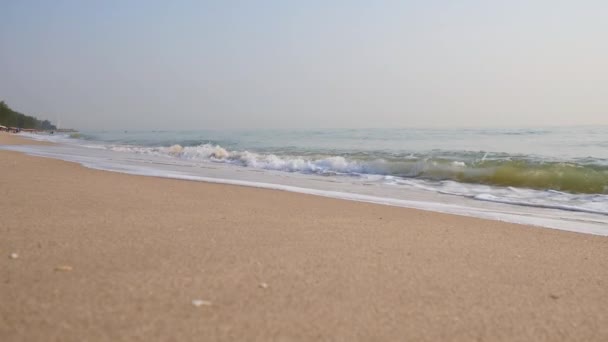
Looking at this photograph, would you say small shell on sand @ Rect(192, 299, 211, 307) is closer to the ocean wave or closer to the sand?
the sand

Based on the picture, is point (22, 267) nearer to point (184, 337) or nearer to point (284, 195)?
point (184, 337)

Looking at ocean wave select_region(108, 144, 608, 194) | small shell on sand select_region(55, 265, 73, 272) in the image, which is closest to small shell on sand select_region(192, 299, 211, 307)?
small shell on sand select_region(55, 265, 73, 272)

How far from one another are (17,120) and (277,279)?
78.2 metres

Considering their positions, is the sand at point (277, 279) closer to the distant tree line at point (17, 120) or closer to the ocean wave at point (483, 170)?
the ocean wave at point (483, 170)

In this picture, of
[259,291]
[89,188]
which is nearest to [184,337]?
[259,291]

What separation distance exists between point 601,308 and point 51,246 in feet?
8.45

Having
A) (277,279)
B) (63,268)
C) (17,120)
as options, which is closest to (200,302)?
(277,279)

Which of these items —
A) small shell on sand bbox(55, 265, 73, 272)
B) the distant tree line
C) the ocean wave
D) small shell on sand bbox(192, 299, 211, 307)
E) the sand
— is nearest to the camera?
the sand

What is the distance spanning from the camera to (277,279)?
206 cm

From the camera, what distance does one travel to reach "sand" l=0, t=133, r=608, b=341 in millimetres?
1563

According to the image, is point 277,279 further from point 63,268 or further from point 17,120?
point 17,120

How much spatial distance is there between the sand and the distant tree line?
205 feet

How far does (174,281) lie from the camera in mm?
1905

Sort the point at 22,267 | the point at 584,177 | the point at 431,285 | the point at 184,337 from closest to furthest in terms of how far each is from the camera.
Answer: the point at 184,337, the point at 22,267, the point at 431,285, the point at 584,177
